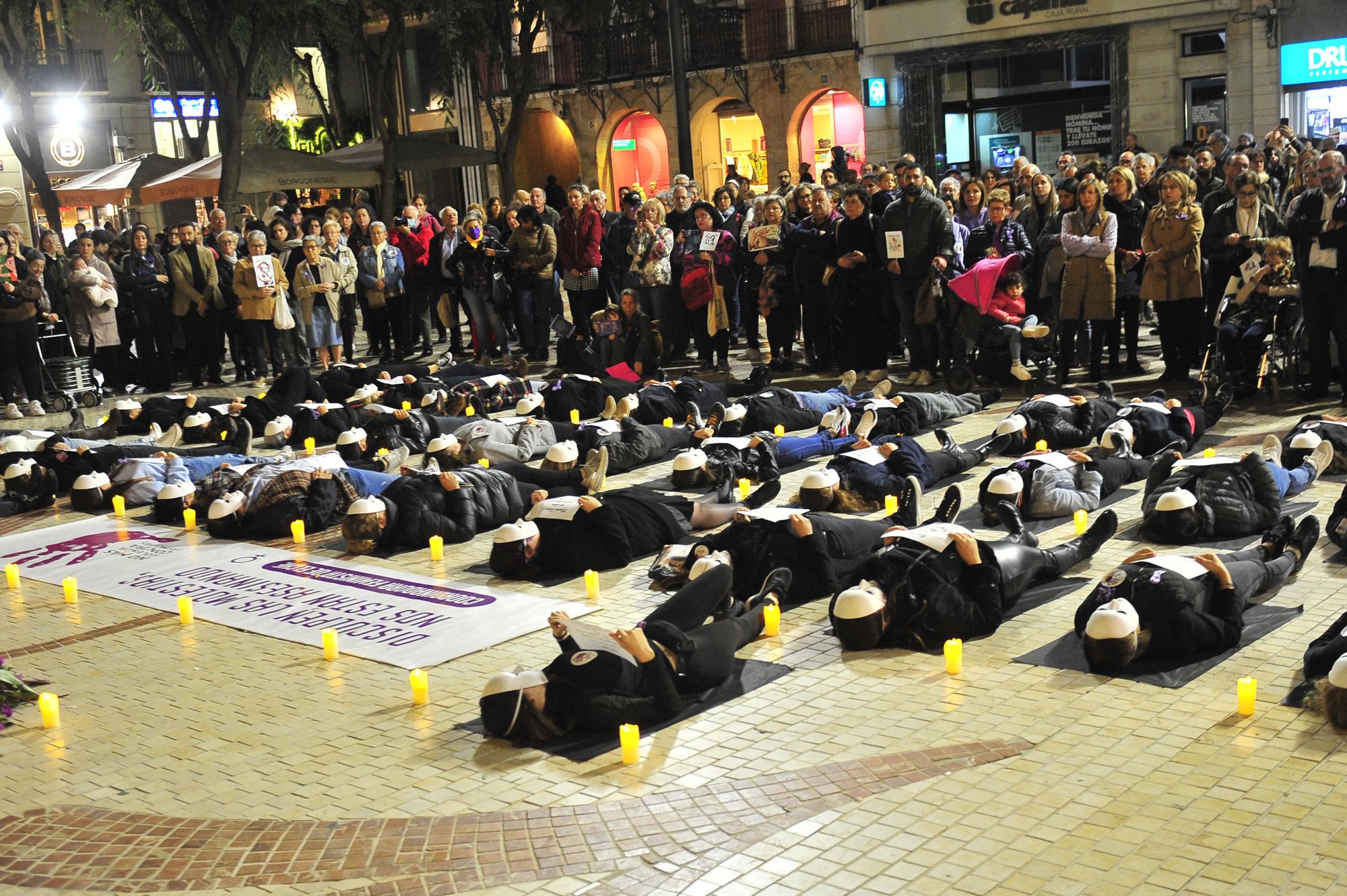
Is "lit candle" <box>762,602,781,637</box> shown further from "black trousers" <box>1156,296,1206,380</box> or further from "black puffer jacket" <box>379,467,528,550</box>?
"black trousers" <box>1156,296,1206,380</box>

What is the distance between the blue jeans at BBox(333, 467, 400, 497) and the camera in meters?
10.4

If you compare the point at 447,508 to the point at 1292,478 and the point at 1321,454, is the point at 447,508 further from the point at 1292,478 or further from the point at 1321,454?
the point at 1321,454

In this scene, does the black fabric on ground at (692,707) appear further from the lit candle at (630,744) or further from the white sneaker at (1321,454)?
the white sneaker at (1321,454)

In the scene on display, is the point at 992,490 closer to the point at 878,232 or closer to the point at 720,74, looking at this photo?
the point at 878,232

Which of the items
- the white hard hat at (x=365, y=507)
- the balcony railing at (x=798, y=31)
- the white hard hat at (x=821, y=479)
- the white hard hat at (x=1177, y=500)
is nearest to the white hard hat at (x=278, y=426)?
the white hard hat at (x=365, y=507)

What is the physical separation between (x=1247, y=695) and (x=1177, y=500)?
2.44 m

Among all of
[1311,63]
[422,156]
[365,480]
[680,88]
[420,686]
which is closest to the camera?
[420,686]

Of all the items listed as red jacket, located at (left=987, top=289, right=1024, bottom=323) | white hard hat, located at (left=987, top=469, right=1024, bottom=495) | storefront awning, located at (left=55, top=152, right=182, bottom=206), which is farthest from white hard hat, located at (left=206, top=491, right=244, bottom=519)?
storefront awning, located at (left=55, top=152, right=182, bottom=206)

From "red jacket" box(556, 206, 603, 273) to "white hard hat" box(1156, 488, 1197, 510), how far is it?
10.0 metres

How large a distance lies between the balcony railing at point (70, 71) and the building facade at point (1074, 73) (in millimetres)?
20648

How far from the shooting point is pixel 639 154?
→ 36625mm

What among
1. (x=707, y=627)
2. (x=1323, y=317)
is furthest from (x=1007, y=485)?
(x=1323, y=317)

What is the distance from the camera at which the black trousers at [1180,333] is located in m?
12.6

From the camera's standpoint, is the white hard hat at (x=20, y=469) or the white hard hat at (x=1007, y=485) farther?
the white hard hat at (x=20, y=469)
